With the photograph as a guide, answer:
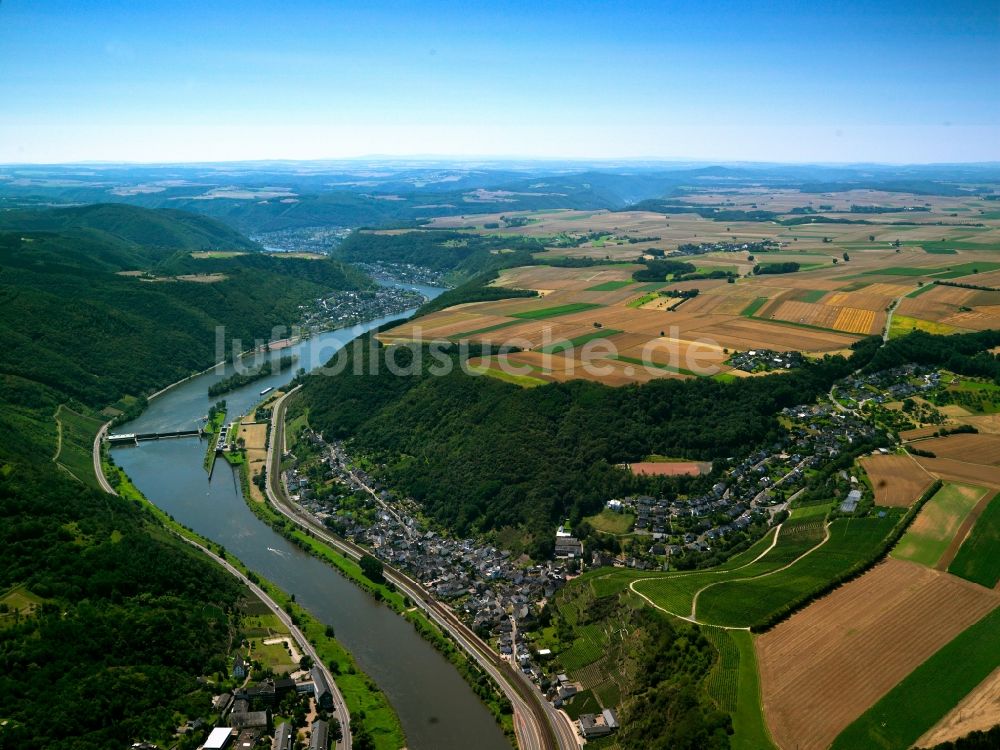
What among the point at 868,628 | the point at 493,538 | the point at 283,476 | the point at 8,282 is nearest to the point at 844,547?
the point at 868,628

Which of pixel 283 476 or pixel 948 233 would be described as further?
pixel 948 233

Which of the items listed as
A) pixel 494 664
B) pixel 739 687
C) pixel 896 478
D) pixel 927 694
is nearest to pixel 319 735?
pixel 494 664

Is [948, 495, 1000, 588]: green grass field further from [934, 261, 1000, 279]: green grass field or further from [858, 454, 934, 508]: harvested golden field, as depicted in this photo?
[934, 261, 1000, 279]: green grass field

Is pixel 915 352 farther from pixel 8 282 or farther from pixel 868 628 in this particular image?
pixel 8 282

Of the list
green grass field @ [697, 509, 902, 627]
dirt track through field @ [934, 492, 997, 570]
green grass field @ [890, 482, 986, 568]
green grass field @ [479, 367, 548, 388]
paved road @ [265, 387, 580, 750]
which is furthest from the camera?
green grass field @ [479, 367, 548, 388]

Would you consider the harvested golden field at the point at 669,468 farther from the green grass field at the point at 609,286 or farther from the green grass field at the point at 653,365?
the green grass field at the point at 609,286

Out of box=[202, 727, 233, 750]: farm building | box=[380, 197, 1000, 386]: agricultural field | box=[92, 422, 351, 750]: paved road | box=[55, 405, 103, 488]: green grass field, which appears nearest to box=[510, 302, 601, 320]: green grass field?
box=[380, 197, 1000, 386]: agricultural field
